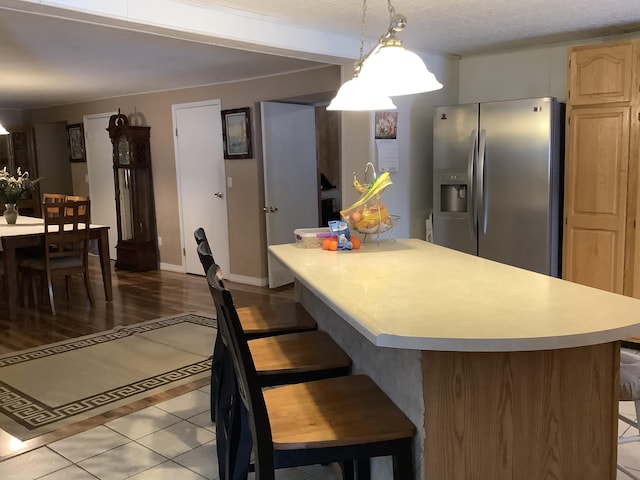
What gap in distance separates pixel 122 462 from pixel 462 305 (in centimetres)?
177

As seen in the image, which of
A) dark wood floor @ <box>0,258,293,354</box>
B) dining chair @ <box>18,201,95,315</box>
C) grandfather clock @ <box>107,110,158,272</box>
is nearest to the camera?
dark wood floor @ <box>0,258,293,354</box>

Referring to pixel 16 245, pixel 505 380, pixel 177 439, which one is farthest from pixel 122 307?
pixel 505 380

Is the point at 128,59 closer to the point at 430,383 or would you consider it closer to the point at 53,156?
the point at 430,383

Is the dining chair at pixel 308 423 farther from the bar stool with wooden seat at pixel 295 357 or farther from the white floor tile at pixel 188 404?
the white floor tile at pixel 188 404

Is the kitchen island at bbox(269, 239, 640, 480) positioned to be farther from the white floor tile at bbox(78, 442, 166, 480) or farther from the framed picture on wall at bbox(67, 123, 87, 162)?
the framed picture on wall at bbox(67, 123, 87, 162)

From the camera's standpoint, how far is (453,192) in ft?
14.7

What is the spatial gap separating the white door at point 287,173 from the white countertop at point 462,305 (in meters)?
3.49

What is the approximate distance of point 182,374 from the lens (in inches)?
143

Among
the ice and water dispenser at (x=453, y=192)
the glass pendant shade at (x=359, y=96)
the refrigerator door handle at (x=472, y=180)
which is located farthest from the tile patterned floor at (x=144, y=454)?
the ice and water dispenser at (x=453, y=192)

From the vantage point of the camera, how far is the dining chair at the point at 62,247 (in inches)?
201

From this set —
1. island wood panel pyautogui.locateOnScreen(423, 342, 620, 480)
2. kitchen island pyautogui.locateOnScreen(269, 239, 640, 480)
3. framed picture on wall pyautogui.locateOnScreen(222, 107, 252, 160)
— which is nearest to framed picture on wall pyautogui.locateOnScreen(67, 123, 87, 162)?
framed picture on wall pyautogui.locateOnScreen(222, 107, 252, 160)

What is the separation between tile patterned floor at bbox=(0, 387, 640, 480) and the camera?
2496mm

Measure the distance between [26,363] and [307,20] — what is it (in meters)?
2.85

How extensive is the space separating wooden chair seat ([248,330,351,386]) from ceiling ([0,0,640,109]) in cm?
178
